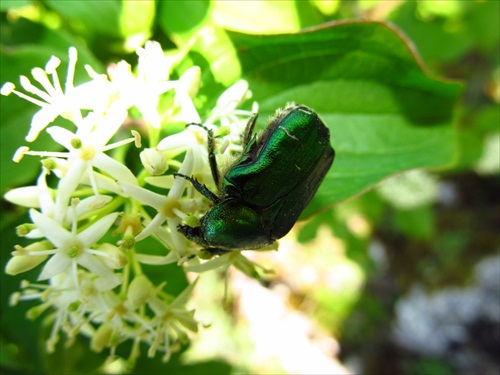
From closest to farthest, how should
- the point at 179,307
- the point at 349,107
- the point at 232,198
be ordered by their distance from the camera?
the point at 232,198 < the point at 179,307 < the point at 349,107

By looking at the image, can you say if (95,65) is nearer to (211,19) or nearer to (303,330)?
(211,19)

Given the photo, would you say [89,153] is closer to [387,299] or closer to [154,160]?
[154,160]

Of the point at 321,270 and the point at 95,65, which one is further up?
the point at 95,65

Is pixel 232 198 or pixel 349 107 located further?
pixel 349 107

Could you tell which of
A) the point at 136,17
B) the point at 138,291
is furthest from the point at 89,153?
the point at 136,17

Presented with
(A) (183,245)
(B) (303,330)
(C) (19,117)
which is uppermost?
(C) (19,117)

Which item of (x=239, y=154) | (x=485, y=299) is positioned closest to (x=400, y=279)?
(x=485, y=299)

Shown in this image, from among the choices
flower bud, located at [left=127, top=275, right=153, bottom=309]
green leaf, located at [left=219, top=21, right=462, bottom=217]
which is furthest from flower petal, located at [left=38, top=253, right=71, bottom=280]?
green leaf, located at [left=219, top=21, right=462, bottom=217]
